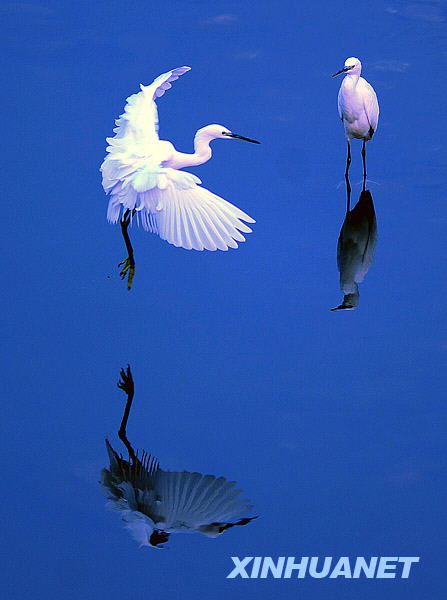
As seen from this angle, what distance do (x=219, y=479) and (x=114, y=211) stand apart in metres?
1.44

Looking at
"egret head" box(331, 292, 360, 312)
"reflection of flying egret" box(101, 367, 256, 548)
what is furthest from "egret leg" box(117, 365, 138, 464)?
"egret head" box(331, 292, 360, 312)

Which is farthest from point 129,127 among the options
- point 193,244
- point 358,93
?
point 358,93

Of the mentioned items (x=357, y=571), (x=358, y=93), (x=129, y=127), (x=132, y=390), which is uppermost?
(x=358, y=93)

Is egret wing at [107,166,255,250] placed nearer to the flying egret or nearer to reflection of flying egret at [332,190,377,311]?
reflection of flying egret at [332,190,377,311]

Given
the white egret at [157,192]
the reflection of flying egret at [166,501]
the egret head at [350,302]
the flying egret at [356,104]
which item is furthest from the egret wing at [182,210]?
the flying egret at [356,104]

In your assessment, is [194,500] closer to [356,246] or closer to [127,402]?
[127,402]

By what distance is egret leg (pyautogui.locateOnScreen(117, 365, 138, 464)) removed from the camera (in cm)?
345

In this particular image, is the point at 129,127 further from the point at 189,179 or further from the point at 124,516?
the point at 124,516

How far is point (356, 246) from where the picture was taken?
488cm

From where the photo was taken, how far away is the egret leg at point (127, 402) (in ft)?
11.3

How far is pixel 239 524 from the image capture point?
10.3 ft

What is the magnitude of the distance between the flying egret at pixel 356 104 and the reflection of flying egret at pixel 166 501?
258cm

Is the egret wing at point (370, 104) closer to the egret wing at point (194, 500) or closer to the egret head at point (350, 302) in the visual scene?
the egret head at point (350, 302)

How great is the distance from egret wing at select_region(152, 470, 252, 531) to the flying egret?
258cm
